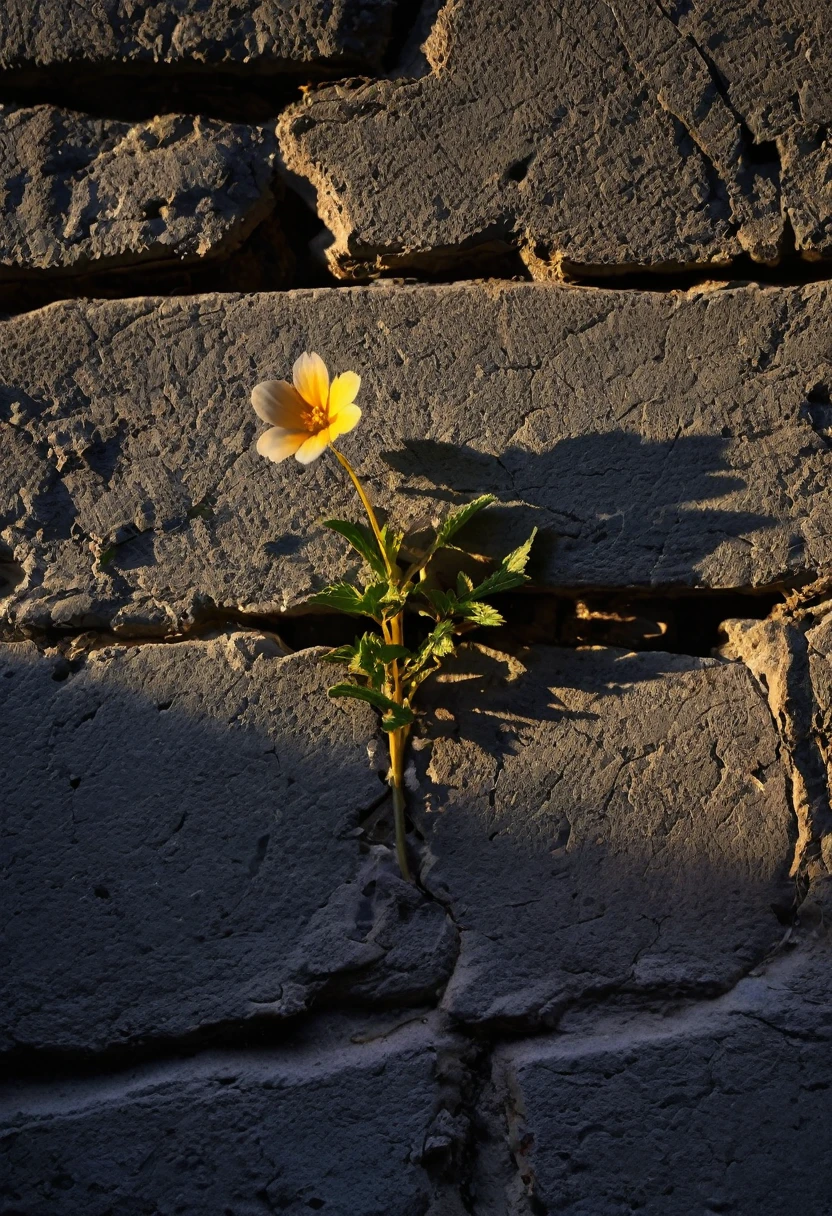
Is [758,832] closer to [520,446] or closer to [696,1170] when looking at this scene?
[696,1170]

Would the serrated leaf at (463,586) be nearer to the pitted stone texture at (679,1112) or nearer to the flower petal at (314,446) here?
the flower petal at (314,446)

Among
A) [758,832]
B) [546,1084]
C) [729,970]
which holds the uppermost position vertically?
[758,832]

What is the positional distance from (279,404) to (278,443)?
63 mm

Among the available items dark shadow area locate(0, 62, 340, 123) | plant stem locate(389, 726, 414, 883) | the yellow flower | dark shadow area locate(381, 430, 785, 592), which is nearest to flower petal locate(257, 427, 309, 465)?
the yellow flower

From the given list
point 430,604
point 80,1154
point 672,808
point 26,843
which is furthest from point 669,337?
point 80,1154

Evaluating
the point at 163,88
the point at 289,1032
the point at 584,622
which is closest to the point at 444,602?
the point at 584,622

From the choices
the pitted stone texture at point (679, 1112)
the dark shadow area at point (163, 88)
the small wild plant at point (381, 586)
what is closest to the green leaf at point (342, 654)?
the small wild plant at point (381, 586)

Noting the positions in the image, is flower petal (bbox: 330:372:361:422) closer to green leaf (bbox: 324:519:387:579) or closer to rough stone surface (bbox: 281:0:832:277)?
green leaf (bbox: 324:519:387:579)

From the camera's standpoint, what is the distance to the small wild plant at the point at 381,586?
1.54m

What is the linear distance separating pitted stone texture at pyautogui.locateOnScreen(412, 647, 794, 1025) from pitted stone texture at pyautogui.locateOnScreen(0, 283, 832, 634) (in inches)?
7.0

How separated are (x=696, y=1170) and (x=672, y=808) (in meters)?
0.48

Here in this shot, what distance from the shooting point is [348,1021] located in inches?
61.0

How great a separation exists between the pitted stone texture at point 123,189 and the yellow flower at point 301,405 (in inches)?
13.2

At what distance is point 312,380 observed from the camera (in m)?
1.58
